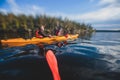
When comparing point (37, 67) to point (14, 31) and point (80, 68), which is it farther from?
point (14, 31)

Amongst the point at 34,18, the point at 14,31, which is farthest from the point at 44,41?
the point at 34,18

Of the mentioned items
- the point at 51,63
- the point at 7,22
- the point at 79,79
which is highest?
the point at 7,22

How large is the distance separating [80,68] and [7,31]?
17083mm

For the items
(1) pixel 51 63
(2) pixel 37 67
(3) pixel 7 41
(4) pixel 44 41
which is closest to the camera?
(1) pixel 51 63

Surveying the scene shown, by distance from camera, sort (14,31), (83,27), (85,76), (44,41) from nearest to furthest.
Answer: (85,76), (44,41), (14,31), (83,27)

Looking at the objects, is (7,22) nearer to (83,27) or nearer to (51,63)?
(51,63)

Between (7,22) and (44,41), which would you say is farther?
(7,22)

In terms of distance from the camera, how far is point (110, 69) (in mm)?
5812

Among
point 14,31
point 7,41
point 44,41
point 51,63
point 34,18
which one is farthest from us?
point 34,18

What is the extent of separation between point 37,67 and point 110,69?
255 centimetres

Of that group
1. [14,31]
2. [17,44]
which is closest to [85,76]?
[17,44]

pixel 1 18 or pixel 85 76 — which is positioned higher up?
pixel 1 18

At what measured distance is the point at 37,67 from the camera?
568cm

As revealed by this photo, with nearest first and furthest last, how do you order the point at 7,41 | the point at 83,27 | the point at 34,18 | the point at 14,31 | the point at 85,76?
the point at 85,76 → the point at 7,41 → the point at 14,31 → the point at 34,18 → the point at 83,27
